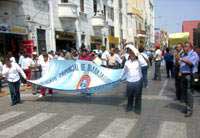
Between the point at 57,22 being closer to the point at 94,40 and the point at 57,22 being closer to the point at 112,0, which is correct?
the point at 94,40

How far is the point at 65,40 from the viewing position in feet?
103

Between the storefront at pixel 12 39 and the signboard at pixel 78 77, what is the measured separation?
8806mm

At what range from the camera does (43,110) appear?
11.1m

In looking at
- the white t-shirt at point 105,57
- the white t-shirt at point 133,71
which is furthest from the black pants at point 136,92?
the white t-shirt at point 105,57

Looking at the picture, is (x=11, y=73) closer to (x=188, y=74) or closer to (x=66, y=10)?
(x=188, y=74)

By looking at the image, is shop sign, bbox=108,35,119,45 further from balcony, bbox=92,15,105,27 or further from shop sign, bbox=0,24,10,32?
shop sign, bbox=0,24,10,32

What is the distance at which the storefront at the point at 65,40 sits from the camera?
29.9m

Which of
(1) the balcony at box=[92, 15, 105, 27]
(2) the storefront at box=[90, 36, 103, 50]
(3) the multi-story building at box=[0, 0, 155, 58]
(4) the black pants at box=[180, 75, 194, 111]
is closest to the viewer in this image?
(4) the black pants at box=[180, 75, 194, 111]

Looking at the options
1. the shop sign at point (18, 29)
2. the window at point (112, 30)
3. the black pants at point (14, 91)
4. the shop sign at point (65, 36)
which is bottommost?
the black pants at point (14, 91)

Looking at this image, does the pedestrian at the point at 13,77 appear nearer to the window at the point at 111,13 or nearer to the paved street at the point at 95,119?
the paved street at the point at 95,119

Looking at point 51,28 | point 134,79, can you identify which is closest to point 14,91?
point 134,79

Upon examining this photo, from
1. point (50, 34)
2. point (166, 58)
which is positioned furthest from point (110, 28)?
point (166, 58)

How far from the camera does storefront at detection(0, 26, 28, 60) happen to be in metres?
21.9

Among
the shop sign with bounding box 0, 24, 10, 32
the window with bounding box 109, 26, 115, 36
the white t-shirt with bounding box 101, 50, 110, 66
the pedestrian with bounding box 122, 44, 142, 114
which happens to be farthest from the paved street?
the window with bounding box 109, 26, 115, 36
